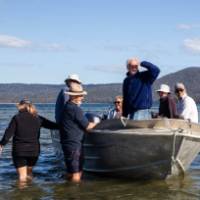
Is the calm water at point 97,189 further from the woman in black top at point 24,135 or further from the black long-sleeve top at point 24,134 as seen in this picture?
the black long-sleeve top at point 24,134

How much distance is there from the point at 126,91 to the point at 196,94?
7369 inches

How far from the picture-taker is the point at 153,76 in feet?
37.6

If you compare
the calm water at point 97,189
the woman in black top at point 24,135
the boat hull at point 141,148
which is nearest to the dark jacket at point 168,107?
the boat hull at point 141,148

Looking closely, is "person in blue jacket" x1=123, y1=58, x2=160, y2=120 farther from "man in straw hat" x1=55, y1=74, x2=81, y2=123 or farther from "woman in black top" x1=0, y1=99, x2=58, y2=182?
"woman in black top" x1=0, y1=99, x2=58, y2=182

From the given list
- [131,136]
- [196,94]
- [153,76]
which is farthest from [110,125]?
[196,94]

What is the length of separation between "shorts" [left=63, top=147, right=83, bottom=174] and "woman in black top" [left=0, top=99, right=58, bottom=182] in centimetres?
71

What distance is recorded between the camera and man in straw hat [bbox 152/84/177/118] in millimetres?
12094

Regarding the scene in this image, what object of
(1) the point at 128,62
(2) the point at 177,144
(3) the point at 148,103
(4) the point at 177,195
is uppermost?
(1) the point at 128,62

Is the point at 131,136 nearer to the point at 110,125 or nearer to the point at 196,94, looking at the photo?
the point at 110,125

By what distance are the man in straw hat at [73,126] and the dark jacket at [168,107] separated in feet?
6.35

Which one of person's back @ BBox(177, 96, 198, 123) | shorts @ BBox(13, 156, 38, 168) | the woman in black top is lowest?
shorts @ BBox(13, 156, 38, 168)

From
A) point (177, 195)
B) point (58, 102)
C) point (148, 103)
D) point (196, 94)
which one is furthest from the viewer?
point (196, 94)

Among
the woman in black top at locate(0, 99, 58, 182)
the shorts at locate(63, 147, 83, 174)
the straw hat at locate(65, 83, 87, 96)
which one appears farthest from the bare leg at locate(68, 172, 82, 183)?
the straw hat at locate(65, 83, 87, 96)

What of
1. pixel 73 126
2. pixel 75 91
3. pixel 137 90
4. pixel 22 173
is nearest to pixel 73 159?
pixel 73 126
